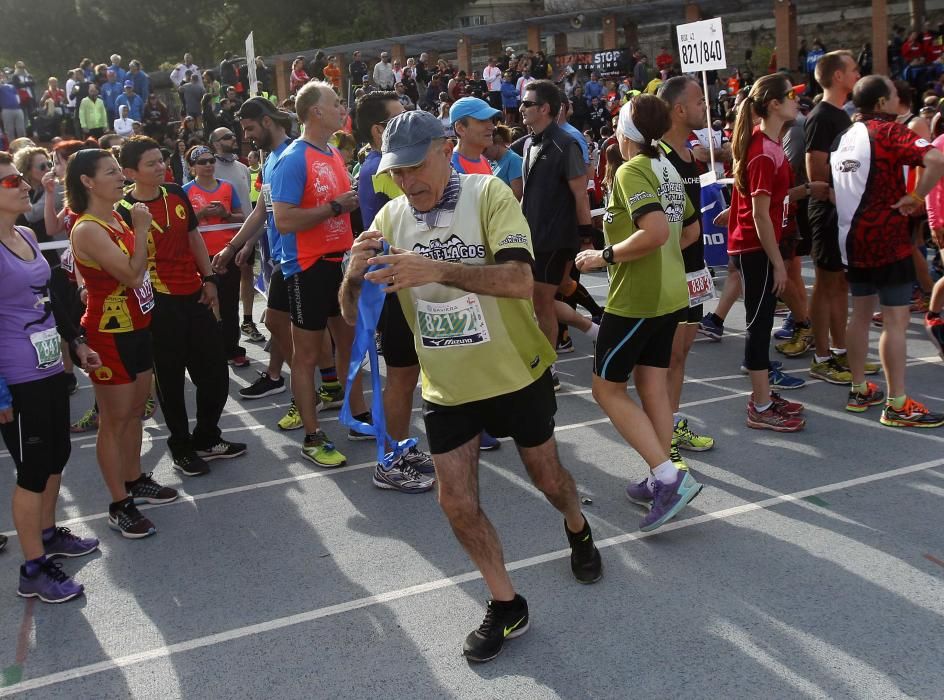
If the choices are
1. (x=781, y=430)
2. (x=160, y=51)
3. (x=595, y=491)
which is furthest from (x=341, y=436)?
(x=160, y=51)

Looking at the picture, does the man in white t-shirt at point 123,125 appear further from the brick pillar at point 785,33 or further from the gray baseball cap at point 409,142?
the gray baseball cap at point 409,142

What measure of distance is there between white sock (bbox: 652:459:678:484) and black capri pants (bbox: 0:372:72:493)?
2.77 metres

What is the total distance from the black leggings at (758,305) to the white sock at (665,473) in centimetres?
161

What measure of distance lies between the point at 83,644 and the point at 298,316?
233cm

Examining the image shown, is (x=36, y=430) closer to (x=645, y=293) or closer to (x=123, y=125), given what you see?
(x=645, y=293)

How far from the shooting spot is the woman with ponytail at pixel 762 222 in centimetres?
539

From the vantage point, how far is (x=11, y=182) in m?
4.10

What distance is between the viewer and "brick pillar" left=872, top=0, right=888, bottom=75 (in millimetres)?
22938

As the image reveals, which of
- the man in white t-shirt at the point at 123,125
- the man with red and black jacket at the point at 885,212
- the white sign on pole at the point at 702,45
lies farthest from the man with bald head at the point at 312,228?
the man in white t-shirt at the point at 123,125

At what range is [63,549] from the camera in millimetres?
4566

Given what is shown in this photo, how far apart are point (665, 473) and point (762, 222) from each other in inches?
76.1

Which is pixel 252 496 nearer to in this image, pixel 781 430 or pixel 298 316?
pixel 298 316

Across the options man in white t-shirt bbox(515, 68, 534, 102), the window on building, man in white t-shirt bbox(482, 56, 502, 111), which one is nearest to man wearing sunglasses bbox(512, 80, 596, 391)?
man in white t-shirt bbox(515, 68, 534, 102)

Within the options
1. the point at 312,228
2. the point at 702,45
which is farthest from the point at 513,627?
the point at 702,45
